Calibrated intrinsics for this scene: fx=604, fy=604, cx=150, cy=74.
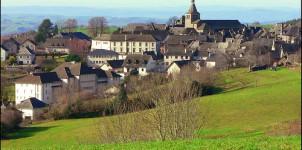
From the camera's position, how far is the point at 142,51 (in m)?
69.4

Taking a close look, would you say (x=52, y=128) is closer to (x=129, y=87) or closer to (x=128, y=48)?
(x=129, y=87)

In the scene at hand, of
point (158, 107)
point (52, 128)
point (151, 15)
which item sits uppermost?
point (151, 15)

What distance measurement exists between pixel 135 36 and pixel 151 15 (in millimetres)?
8428

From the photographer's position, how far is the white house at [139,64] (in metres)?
57.4

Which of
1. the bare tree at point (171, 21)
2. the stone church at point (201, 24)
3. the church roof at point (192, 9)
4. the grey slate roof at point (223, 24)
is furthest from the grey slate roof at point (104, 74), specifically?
the bare tree at point (171, 21)

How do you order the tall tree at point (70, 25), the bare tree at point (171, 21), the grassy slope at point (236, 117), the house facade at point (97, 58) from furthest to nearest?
the tall tree at point (70, 25)
the bare tree at point (171, 21)
the house facade at point (97, 58)
the grassy slope at point (236, 117)

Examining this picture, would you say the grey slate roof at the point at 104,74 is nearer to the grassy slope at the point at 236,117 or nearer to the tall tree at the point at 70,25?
the grassy slope at the point at 236,117

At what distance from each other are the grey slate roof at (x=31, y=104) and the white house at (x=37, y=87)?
2.42 metres

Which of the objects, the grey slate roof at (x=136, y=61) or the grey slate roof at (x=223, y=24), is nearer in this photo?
the grey slate roof at (x=136, y=61)

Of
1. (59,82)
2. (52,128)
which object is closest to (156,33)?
(59,82)

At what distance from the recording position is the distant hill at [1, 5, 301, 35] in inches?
2112

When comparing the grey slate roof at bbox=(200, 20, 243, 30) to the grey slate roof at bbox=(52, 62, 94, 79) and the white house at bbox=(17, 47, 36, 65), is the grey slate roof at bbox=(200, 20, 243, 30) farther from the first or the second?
the grey slate roof at bbox=(52, 62, 94, 79)

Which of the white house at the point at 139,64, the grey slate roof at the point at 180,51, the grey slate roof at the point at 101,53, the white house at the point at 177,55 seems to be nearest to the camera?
the white house at the point at 139,64

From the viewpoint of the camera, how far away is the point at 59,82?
158ft
